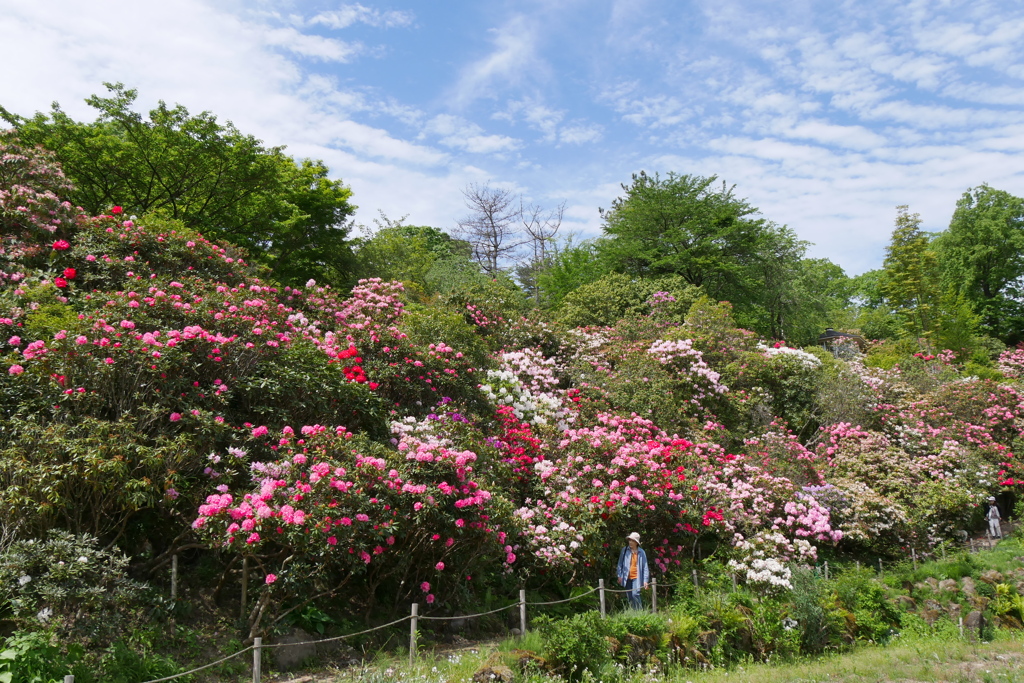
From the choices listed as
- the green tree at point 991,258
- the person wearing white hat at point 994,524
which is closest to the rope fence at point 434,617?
the person wearing white hat at point 994,524

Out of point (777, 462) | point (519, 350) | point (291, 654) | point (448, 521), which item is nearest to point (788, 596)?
point (777, 462)

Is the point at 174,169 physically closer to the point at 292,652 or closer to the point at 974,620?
the point at 292,652

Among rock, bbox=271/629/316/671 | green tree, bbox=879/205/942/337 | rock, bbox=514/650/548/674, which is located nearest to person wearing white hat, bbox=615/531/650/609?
rock, bbox=514/650/548/674

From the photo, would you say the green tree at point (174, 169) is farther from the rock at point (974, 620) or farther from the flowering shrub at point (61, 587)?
the rock at point (974, 620)

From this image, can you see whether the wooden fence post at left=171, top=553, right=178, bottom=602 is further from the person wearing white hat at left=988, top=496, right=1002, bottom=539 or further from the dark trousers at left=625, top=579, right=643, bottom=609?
the person wearing white hat at left=988, top=496, right=1002, bottom=539

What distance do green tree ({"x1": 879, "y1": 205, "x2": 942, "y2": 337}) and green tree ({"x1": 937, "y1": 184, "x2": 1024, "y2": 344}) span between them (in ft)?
4.99

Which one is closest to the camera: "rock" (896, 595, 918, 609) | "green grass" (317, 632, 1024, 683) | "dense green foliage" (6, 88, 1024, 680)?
"green grass" (317, 632, 1024, 683)

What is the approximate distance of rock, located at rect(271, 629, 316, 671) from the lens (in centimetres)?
606

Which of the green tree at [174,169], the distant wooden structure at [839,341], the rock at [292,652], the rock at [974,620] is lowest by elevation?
the rock at [974,620]

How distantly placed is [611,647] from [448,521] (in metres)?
2.20

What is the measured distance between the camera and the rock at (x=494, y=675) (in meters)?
5.77

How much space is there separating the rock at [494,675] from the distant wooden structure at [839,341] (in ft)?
81.5

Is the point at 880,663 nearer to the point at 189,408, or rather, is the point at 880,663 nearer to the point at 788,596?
the point at 788,596

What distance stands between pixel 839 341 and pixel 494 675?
94.7ft
